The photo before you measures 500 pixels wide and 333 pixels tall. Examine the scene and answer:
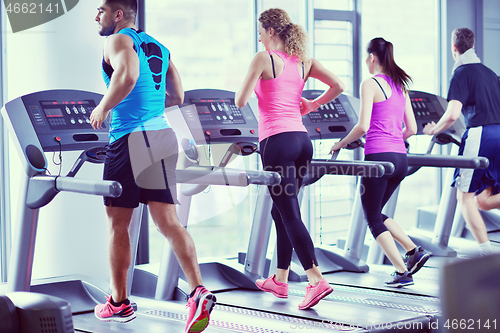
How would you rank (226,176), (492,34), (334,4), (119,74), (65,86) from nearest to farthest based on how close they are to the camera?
(119,74)
(226,176)
(65,86)
(334,4)
(492,34)

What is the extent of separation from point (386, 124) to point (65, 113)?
175 cm

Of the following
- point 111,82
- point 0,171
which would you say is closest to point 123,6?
point 111,82

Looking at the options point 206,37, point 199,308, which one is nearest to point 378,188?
point 199,308

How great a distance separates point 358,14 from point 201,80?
1772 millimetres

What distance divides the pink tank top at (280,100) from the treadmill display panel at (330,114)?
87 centimetres

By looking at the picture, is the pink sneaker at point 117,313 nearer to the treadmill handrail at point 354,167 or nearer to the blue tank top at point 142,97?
the blue tank top at point 142,97

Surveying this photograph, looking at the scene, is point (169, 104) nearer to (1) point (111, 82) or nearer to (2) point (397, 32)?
(1) point (111, 82)

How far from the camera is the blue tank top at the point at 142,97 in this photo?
234 cm

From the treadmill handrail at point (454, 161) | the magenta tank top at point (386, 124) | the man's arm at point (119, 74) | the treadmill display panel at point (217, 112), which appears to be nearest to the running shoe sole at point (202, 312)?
the man's arm at point (119, 74)

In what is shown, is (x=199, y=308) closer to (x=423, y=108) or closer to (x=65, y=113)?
(x=65, y=113)

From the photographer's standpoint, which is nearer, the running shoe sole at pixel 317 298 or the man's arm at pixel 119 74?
the man's arm at pixel 119 74

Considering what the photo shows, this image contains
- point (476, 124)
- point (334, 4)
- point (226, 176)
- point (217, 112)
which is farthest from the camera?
point (334, 4)

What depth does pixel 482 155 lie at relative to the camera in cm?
370

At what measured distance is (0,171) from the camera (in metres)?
3.40
